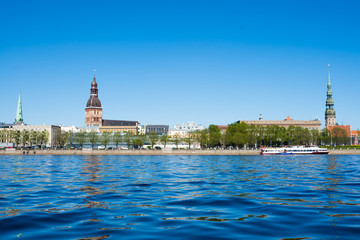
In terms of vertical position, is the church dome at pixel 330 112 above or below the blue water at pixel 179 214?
above

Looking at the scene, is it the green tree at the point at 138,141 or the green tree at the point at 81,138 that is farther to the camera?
the green tree at the point at 138,141

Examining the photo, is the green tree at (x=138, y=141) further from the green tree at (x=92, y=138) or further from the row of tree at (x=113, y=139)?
the green tree at (x=92, y=138)

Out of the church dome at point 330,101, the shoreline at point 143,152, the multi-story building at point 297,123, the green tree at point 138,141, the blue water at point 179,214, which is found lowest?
the shoreline at point 143,152

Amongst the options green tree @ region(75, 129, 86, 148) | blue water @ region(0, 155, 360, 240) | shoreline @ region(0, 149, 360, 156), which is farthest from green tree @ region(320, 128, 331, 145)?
blue water @ region(0, 155, 360, 240)

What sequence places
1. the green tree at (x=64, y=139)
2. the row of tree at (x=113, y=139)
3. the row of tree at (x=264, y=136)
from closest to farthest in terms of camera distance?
the row of tree at (x=113, y=139)
the row of tree at (x=264, y=136)
the green tree at (x=64, y=139)

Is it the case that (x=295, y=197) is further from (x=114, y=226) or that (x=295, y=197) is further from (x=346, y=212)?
(x=114, y=226)

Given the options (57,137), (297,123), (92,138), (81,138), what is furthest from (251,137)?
(57,137)

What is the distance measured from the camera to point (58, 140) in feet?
565

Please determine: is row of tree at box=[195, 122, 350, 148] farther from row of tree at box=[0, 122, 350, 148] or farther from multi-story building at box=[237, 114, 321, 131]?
multi-story building at box=[237, 114, 321, 131]

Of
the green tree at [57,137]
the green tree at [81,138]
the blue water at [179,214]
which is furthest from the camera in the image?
the green tree at [57,137]

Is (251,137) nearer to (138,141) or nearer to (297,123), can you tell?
(138,141)

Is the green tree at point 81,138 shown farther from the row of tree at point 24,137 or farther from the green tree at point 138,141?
the row of tree at point 24,137

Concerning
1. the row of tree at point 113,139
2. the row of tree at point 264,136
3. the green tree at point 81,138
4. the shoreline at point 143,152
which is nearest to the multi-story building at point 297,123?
the row of tree at point 264,136

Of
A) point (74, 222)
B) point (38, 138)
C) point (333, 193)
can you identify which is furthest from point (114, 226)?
point (38, 138)
